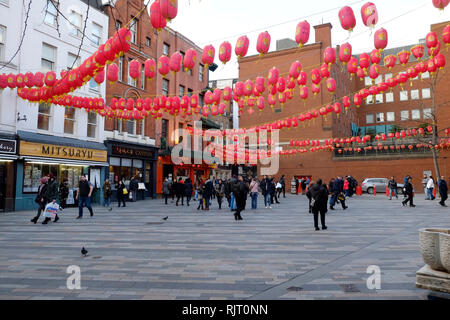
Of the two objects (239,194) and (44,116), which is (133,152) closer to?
(44,116)

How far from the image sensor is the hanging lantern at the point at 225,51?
33.0 feet

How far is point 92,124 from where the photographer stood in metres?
21.2

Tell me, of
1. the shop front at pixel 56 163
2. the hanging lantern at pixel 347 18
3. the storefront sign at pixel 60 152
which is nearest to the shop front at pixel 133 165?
the shop front at pixel 56 163

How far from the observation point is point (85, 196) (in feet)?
43.7

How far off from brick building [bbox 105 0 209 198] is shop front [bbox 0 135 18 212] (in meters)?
6.54

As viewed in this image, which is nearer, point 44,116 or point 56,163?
point 56,163

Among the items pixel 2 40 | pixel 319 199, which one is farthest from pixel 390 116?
pixel 2 40

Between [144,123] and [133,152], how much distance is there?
118 inches

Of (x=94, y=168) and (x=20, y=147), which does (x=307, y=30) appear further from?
(x=94, y=168)

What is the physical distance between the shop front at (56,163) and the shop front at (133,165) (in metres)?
0.99

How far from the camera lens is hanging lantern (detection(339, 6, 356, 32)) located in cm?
818

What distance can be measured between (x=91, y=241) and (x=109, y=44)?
5.35 meters

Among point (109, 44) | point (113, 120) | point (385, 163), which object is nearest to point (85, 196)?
point (109, 44)

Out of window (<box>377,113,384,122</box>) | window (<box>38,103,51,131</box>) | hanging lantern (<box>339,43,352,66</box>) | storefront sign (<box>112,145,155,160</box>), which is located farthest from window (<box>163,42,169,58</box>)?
window (<box>377,113,384,122</box>)
